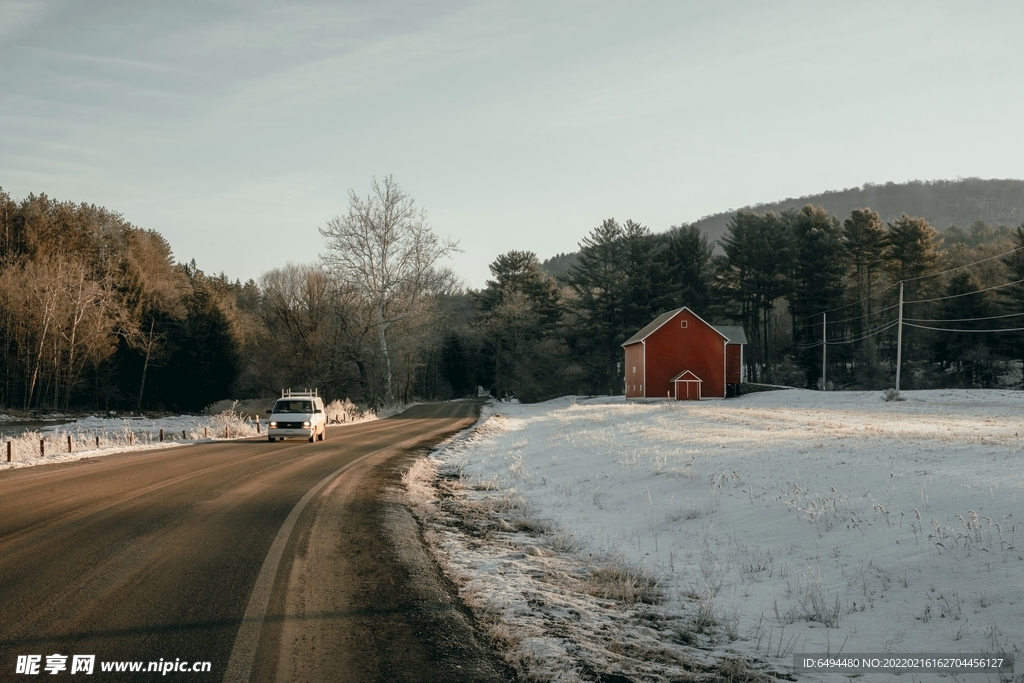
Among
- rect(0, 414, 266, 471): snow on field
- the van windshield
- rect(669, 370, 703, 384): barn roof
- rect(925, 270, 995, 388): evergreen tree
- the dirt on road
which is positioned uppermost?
rect(925, 270, 995, 388): evergreen tree

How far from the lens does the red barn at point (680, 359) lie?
212 feet

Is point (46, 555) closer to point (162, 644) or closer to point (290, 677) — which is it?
point (162, 644)

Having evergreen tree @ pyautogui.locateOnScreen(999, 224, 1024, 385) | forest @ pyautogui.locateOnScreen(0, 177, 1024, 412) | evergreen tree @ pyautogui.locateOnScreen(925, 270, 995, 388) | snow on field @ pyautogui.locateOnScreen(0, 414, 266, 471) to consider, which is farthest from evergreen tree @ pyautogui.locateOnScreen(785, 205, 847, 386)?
snow on field @ pyautogui.locateOnScreen(0, 414, 266, 471)

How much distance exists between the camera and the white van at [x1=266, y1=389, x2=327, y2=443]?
28.4 meters

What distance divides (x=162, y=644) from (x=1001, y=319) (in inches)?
2931

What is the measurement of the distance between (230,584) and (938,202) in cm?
17237

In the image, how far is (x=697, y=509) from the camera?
38.8 feet

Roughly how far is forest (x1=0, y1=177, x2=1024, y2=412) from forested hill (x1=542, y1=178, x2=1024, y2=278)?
5813cm

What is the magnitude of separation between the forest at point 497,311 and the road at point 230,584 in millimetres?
43162

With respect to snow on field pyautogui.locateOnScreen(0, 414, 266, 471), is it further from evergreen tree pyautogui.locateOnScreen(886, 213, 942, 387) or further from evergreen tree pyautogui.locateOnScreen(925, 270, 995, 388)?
evergreen tree pyautogui.locateOnScreen(886, 213, 942, 387)

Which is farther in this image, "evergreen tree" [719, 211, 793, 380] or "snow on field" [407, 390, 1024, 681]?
"evergreen tree" [719, 211, 793, 380]

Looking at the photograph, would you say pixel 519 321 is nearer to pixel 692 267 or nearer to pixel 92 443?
pixel 692 267

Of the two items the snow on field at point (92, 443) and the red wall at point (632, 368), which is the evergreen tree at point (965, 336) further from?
the snow on field at point (92, 443)

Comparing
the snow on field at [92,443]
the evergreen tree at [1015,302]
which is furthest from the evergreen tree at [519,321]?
the snow on field at [92,443]
